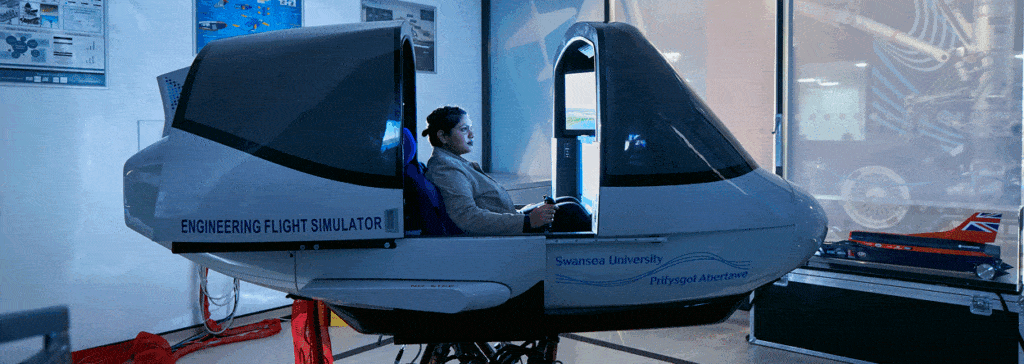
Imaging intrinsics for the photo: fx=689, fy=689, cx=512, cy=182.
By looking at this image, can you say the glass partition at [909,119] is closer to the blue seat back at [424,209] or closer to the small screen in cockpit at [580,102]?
the small screen in cockpit at [580,102]

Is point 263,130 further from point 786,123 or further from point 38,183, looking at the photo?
point 786,123

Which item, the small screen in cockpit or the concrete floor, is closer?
the small screen in cockpit

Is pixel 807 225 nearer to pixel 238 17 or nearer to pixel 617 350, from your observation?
pixel 617 350

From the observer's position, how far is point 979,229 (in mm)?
3277

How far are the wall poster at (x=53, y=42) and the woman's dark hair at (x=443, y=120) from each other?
2.58m

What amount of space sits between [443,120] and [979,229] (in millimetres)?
2662

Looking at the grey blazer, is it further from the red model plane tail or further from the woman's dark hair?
the red model plane tail

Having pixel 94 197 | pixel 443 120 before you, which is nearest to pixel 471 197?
pixel 443 120

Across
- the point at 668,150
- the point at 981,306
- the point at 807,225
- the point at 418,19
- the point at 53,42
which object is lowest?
the point at 981,306

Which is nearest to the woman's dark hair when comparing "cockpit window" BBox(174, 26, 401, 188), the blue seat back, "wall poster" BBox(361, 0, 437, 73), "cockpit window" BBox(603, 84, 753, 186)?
the blue seat back

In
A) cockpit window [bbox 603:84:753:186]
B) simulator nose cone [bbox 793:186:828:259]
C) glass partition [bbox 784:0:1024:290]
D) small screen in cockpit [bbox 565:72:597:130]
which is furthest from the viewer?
glass partition [bbox 784:0:1024:290]

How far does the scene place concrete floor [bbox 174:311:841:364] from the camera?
3.74 m

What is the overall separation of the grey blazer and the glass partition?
228 centimetres

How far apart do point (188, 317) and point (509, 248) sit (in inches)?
A: 130
